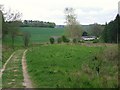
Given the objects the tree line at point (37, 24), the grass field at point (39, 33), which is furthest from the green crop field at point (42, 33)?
the tree line at point (37, 24)

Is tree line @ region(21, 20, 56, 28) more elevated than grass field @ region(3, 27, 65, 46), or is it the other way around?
tree line @ region(21, 20, 56, 28)

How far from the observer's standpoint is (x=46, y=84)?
12.6 metres

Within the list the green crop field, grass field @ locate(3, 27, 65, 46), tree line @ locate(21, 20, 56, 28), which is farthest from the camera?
tree line @ locate(21, 20, 56, 28)

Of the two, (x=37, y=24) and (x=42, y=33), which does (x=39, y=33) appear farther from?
(x=37, y=24)

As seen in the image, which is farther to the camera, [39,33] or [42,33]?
[42,33]

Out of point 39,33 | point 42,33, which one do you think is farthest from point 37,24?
point 39,33

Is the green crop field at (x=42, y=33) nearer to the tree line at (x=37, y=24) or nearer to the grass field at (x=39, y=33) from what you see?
the grass field at (x=39, y=33)

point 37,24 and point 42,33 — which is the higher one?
point 37,24

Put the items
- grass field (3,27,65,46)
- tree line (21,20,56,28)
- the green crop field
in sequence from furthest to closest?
1. tree line (21,20,56,28)
2. the green crop field
3. grass field (3,27,65,46)

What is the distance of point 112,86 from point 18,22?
5242cm

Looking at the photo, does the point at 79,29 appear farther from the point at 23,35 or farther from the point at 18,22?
the point at 18,22

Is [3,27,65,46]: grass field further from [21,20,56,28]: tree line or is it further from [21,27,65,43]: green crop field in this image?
[21,20,56,28]: tree line

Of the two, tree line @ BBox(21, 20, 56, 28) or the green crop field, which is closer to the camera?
the green crop field

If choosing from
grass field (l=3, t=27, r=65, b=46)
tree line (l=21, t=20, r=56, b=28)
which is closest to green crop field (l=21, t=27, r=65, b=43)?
grass field (l=3, t=27, r=65, b=46)
